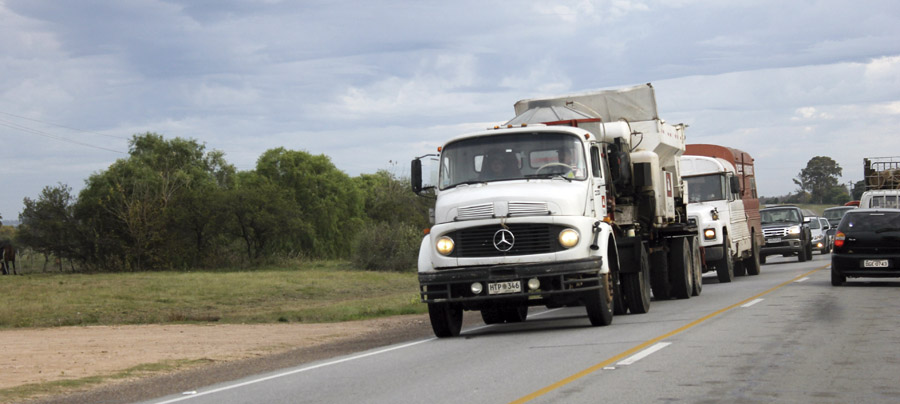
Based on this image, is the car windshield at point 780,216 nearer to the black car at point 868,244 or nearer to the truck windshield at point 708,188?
the truck windshield at point 708,188

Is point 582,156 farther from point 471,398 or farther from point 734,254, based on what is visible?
point 734,254

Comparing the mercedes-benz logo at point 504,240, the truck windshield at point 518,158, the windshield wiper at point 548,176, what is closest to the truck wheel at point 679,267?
the truck windshield at point 518,158

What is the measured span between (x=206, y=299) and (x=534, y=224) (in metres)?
19.7

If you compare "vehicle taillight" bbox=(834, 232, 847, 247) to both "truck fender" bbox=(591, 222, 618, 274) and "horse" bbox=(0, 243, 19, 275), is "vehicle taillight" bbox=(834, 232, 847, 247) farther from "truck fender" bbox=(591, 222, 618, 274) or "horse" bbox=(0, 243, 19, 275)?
"horse" bbox=(0, 243, 19, 275)

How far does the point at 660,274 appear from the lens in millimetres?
20344

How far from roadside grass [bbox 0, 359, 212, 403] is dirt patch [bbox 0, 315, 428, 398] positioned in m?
0.29

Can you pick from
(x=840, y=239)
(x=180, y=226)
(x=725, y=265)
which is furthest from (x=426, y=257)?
(x=180, y=226)

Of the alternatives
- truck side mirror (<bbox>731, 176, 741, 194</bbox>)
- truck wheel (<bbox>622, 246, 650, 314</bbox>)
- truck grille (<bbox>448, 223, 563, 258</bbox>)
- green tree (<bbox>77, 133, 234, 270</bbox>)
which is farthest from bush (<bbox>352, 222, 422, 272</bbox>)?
truck grille (<bbox>448, 223, 563, 258</bbox>)

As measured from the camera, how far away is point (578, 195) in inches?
566

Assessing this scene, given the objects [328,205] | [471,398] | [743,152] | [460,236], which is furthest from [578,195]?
[328,205]

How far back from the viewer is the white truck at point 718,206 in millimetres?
25156

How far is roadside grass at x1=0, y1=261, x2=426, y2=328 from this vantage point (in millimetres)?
24172

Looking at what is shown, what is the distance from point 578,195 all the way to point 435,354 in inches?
133

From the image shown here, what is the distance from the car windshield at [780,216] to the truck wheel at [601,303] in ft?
78.9
